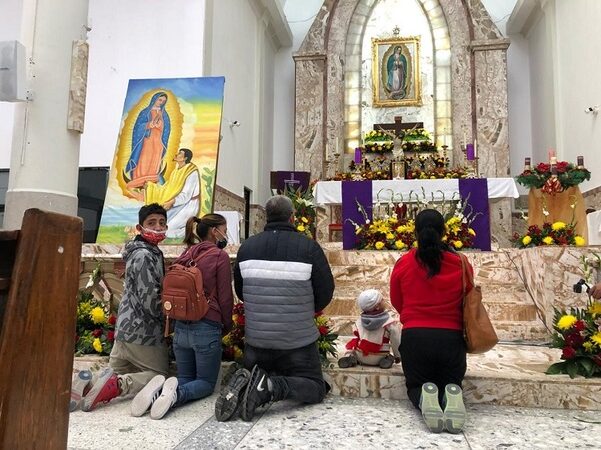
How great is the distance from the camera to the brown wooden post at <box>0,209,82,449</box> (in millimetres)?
1100

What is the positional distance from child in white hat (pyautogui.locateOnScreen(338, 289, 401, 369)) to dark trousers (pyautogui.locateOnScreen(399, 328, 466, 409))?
1.71 feet

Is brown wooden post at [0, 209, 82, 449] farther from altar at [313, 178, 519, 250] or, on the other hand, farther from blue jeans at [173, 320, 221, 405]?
altar at [313, 178, 519, 250]

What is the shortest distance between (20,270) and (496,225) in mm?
11588

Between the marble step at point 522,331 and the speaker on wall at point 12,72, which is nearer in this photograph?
the marble step at point 522,331

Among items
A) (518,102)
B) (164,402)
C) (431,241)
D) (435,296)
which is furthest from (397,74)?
(164,402)

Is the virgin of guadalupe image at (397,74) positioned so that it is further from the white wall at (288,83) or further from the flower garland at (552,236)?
the flower garland at (552,236)

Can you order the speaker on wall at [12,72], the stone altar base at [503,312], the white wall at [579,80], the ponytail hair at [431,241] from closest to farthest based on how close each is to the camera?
the ponytail hair at [431,241]
the stone altar base at [503,312]
the speaker on wall at [12,72]
the white wall at [579,80]

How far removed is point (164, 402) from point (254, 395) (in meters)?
0.57

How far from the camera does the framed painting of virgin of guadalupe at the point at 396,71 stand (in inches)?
512

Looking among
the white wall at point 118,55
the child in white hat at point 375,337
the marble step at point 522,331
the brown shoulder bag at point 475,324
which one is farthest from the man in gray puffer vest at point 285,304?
the white wall at point 118,55

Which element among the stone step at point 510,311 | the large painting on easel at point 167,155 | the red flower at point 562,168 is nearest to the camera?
the stone step at point 510,311

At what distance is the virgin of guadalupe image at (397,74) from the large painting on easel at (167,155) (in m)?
6.86

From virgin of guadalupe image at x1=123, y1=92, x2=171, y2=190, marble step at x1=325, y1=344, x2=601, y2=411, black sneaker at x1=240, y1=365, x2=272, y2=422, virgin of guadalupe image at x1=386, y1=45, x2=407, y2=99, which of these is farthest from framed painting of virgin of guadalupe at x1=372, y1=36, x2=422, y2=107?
black sneaker at x1=240, y1=365, x2=272, y2=422

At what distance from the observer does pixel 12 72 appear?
5.88 meters
